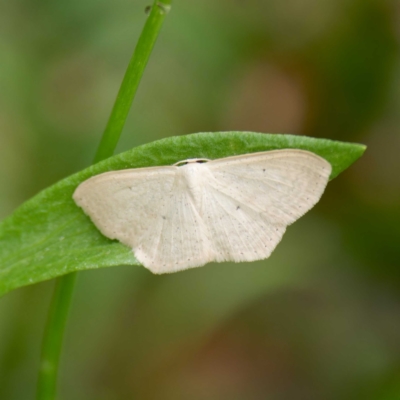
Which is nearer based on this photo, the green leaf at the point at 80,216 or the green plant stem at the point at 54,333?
the green leaf at the point at 80,216

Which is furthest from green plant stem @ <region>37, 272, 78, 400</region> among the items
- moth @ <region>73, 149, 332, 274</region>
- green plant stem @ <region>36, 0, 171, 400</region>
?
moth @ <region>73, 149, 332, 274</region>

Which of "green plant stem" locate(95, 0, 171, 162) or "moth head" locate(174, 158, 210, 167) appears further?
"moth head" locate(174, 158, 210, 167)

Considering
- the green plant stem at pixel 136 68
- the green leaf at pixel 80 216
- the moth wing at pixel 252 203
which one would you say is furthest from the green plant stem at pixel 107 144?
the moth wing at pixel 252 203

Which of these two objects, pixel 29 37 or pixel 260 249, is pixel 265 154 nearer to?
pixel 260 249

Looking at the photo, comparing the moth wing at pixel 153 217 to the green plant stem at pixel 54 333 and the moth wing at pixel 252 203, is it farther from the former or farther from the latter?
the green plant stem at pixel 54 333

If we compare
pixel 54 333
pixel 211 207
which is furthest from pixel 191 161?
pixel 54 333

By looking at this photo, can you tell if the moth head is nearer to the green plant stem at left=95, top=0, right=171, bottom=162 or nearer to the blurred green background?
the green plant stem at left=95, top=0, right=171, bottom=162

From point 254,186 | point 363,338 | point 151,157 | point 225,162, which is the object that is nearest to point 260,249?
point 254,186
